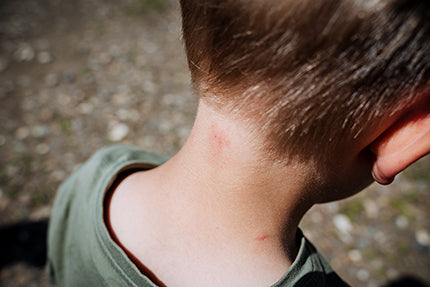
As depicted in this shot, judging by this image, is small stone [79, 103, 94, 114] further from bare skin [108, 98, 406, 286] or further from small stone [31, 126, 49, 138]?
bare skin [108, 98, 406, 286]

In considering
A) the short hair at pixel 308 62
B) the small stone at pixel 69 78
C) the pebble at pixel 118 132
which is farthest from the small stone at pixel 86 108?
the short hair at pixel 308 62

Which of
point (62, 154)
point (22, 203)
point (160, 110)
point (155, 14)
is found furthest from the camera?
point (155, 14)

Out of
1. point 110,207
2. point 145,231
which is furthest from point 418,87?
point 110,207

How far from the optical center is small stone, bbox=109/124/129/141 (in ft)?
11.5

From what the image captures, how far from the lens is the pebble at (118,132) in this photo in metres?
3.50

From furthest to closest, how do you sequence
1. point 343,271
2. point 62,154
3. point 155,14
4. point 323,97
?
1. point 155,14
2. point 62,154
3. point 343,271
4. point 323,97

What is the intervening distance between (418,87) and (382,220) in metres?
2.69

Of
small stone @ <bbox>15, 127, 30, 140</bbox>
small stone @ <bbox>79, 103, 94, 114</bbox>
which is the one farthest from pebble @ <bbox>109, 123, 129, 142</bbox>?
small stone @ <bbox>15, 127, 30, 140</bbox>

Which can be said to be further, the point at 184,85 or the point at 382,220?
the point at 184,85

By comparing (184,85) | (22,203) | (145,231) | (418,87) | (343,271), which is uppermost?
(418,87)

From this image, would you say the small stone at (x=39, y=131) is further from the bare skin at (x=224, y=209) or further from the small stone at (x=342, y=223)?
the small stone at (x=342, y=223)

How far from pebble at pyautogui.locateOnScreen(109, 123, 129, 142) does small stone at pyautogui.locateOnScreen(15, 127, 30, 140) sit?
914mm

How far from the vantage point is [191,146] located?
89 cm

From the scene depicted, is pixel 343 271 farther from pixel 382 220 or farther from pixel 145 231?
pixel 145 231
